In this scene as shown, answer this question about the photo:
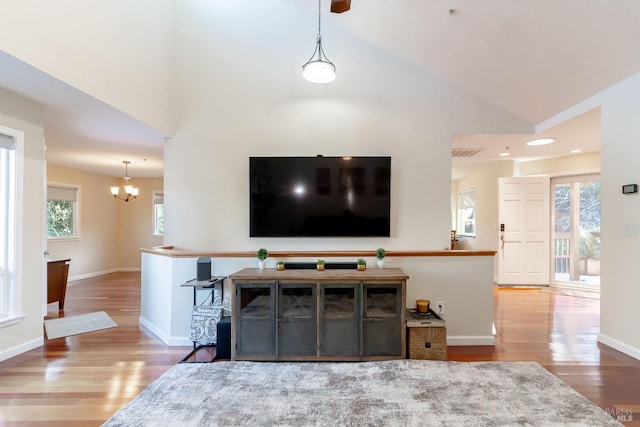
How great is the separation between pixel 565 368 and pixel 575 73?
2.73 metres

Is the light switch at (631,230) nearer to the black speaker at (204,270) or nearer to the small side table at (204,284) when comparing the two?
the small side table at (204,284)

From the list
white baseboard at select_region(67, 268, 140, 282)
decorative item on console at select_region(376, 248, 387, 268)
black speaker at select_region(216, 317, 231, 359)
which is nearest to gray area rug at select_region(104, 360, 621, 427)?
black speaker at select_region(216, 317, 231, 359)

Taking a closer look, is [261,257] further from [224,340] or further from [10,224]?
[10,224]

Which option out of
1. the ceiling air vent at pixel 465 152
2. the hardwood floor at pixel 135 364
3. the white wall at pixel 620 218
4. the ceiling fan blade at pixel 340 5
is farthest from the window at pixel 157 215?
the white wall at pixel 620 218

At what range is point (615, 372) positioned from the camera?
267 cm

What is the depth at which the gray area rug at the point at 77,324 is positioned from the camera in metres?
3.61

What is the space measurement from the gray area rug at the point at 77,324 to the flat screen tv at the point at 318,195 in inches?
83.7

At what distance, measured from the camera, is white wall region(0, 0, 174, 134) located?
7.58ft

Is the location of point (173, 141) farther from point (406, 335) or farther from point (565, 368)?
point (565, 368)

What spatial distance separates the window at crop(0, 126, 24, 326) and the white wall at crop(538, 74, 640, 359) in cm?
575

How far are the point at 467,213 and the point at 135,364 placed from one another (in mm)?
7939

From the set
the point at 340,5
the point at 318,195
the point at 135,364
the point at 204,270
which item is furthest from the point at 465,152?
the point at 135,364

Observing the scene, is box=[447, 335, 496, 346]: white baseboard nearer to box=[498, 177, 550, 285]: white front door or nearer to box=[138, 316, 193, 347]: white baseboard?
box=[138, 316, 193, 347]: white baseboard

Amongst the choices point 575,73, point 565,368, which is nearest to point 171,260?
point 565,368
